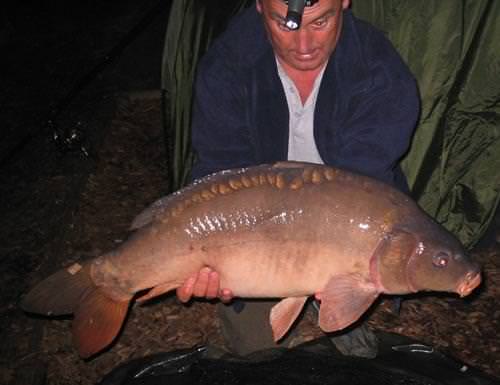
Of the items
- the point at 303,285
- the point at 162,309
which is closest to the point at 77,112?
the point at 162,309

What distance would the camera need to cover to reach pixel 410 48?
276 centimetres

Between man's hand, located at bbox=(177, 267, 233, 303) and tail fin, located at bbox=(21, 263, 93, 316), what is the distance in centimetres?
33

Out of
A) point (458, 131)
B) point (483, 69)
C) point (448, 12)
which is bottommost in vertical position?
point (458, 131)

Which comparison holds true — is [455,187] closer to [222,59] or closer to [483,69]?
[483,69]

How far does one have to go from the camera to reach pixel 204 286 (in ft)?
6.63

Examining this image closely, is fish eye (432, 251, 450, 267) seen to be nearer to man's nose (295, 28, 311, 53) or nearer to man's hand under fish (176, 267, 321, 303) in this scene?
man's hand under fish (176, 267, 321, 303)

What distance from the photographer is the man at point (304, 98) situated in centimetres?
213

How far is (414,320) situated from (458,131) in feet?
3.21

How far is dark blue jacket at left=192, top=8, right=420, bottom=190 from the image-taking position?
7.29 ft

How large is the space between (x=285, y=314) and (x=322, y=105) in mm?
841

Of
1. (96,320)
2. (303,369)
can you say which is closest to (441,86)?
(303,369)

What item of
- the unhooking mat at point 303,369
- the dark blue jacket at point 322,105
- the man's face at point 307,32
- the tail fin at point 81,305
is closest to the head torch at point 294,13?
the man's face at point 307,32

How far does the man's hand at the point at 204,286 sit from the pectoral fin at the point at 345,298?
37 cm

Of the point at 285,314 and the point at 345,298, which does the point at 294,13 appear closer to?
the point at 345,298
